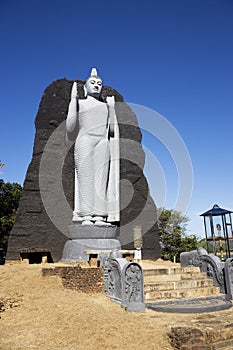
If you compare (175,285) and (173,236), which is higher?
(173,236)

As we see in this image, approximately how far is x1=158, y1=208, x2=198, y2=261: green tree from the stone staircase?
37.3ft

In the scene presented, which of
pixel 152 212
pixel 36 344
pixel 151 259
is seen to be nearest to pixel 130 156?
pixel 152 212

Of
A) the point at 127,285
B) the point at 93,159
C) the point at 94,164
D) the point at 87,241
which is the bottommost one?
the point at 127,285

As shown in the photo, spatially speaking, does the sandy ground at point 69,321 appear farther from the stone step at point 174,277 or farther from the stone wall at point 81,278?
the stone step at point 174,277

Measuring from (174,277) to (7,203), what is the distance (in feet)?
38.2

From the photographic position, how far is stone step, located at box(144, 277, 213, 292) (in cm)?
613

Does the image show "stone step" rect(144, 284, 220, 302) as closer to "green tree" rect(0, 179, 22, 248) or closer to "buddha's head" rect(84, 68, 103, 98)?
"buddha's head" rect(84, 68, 103, 98)

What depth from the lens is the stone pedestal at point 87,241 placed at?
28.4ft

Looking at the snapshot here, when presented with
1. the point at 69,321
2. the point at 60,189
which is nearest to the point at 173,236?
the point at 60,189

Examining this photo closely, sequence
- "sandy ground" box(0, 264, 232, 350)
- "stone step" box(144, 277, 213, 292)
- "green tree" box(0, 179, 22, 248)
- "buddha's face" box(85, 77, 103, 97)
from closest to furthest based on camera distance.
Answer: "sandy ground" box(0, 264, 232, 350), "stone step" box(144, 277, 213, 292), "buddha's face" box(85, 77, 103, 97), "green tree" box(0, 179, 22, 248)

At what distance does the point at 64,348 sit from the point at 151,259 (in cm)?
997

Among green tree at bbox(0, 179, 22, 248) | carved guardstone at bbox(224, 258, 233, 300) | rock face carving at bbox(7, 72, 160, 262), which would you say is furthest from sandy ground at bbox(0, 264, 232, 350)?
green tree at bbox(0, 179, 22, 248)

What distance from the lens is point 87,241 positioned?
346 inches

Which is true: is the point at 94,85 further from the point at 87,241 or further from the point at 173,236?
the point at 173,236
